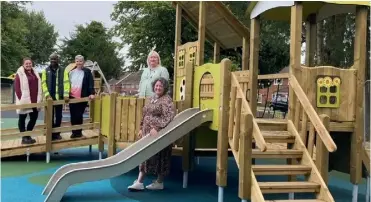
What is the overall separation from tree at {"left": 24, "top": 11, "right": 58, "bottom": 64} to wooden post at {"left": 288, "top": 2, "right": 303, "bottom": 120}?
5890 cm

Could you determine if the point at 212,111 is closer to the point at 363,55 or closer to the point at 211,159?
the point at 363,55

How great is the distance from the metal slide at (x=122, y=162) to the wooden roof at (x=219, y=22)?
3072 millimetres

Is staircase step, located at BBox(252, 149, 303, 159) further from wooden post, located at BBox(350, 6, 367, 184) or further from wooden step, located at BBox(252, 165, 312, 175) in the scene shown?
wooden post, located at BBox(350, 6, 367, 184)

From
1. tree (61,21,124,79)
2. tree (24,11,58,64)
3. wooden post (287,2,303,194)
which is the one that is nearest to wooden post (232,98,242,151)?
wooden post (287,2,303,194)

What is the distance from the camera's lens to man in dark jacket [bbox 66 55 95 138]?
29.1ft

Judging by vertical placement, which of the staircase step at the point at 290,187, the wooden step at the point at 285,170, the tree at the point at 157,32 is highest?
the tree at the point at 157,32

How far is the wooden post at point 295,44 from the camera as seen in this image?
5.74 m

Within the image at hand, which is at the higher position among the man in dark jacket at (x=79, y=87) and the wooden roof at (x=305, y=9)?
the wooden roof at (x=305, y=9)

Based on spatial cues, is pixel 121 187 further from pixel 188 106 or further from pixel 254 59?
pixel 254 59

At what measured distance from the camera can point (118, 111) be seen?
24.9ft

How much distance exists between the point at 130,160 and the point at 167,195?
3.14 ft

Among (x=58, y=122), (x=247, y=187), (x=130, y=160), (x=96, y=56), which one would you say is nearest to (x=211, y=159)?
(x=58, y=122)

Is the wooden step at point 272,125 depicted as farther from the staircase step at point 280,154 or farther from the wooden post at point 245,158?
the wooden post at point 245,158

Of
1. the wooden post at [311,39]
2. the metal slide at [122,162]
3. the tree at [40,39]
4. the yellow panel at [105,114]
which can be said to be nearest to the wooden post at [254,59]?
the metal slide at [122,162]
